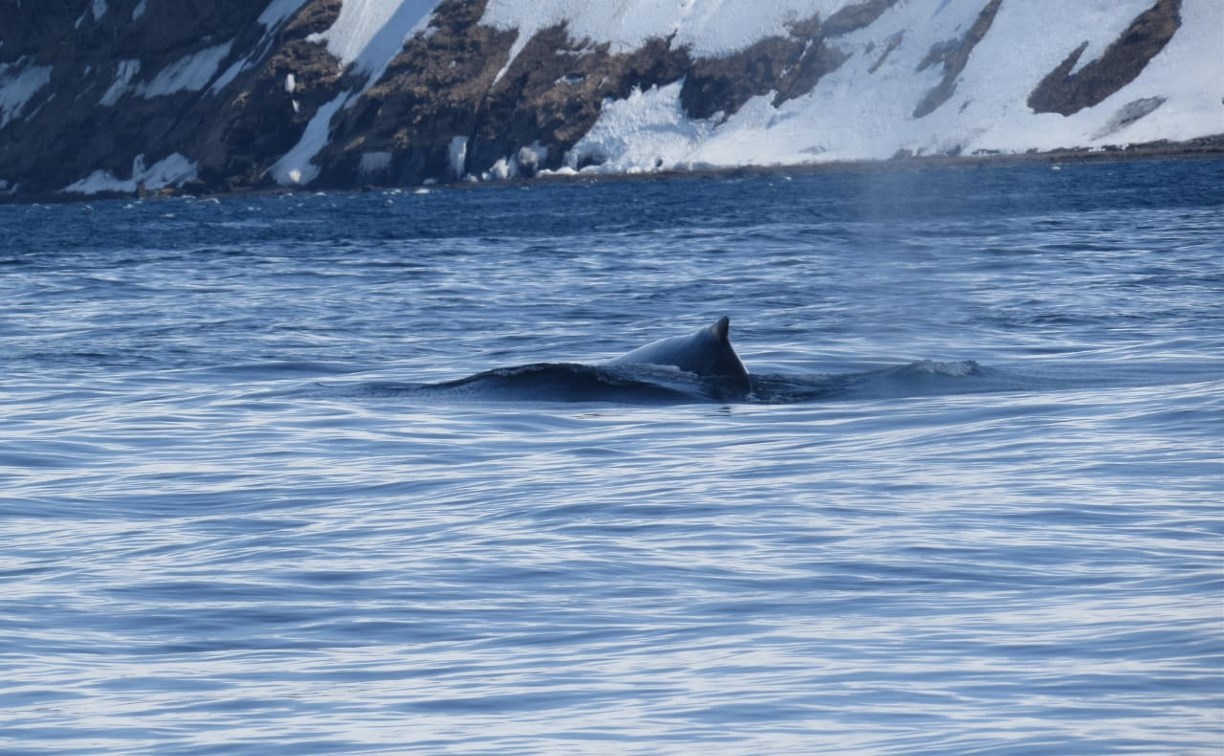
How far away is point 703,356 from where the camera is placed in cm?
1786

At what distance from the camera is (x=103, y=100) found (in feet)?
629

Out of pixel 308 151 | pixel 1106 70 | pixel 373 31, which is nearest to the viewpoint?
pixel 1106 70

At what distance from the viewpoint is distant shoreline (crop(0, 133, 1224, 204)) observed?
132000 millimetres

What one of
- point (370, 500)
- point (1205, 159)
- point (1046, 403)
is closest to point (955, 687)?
point (370, 500)

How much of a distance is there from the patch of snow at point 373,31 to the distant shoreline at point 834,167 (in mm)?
16880

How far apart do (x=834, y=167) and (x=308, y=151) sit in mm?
55640

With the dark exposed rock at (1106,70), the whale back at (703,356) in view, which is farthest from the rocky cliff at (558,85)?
the whale back at (703,356)

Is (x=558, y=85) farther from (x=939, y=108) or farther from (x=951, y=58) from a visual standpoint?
(x=939, y=108)

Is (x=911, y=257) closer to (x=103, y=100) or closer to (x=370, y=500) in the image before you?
(x=370, y=500)

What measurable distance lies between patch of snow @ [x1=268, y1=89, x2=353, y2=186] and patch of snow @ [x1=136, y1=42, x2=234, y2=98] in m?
15.8

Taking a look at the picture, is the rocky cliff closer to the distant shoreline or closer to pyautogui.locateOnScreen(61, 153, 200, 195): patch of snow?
pyautogui.locateOnScreen(61, 153, 200, 195): patch of snow

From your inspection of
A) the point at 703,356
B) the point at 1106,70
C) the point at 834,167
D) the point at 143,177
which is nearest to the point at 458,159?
the point at 143,177

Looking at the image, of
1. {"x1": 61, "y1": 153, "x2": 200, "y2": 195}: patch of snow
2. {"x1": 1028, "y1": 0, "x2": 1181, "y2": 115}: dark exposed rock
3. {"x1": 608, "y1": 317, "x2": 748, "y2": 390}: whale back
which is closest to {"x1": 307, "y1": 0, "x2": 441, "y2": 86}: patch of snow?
{"x1": 61, "y1": 153, "x2": 200, "y2": 195}: patch of snow

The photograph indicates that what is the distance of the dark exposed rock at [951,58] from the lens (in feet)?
519
